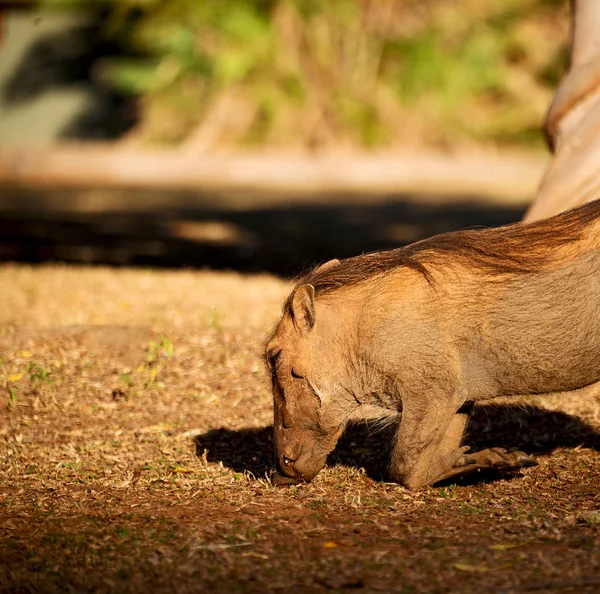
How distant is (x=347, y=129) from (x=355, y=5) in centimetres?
182

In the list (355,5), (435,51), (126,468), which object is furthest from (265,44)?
(126,468)

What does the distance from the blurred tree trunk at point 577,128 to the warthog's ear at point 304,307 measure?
6.40 ft

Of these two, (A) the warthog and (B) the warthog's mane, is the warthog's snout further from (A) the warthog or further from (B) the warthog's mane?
(B) the warthog's mane

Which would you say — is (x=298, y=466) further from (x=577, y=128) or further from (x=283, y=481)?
(x=577, y=128)

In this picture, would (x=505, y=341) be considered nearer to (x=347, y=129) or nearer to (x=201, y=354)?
(x=201, y=354)

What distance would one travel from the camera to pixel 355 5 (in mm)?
14852

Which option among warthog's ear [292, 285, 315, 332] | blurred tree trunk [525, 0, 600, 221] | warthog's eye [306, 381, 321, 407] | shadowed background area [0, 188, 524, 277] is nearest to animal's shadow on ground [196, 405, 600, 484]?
warthog's eye [306, 381, 321, 407]

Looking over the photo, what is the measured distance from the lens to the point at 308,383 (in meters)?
3.46

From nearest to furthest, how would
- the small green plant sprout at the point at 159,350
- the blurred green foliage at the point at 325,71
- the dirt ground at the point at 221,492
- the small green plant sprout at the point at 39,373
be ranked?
the dirt ground at the point at 221,492 → the small green plant sprout at the point at 39,373 → the small green plant sprout at the point at 159,350 → the blurred green foliage at the point at 325,71

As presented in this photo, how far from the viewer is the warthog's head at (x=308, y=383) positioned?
3461mm

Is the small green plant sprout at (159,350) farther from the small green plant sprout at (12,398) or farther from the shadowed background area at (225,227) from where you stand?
the shadowed background area at (225,227)

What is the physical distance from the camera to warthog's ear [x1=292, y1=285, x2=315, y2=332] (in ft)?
11.3

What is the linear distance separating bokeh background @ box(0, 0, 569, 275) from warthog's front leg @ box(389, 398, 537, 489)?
8.61m

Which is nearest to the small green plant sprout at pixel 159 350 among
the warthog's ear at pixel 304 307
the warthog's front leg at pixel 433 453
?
the warthog's ear at pixel 304 307
